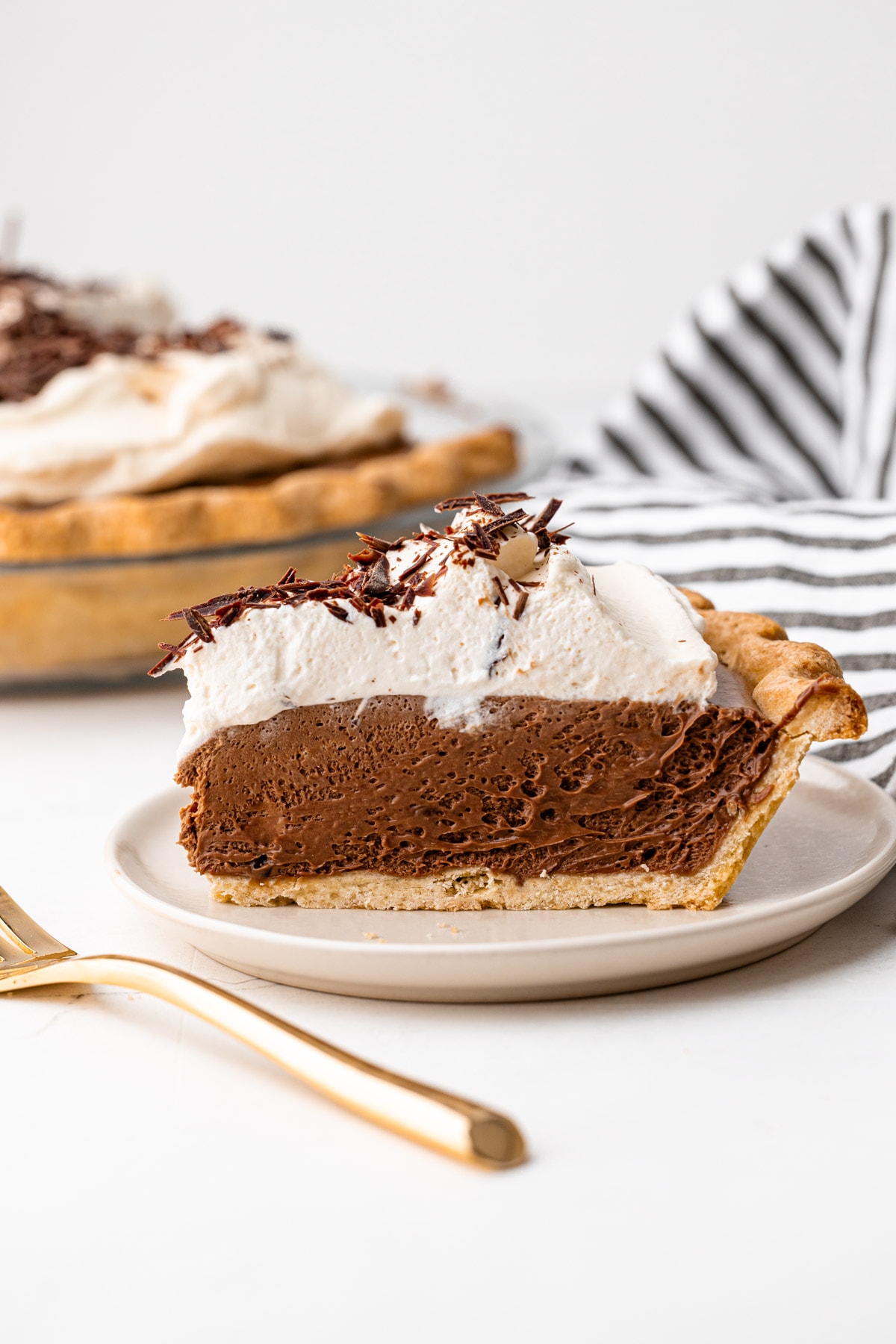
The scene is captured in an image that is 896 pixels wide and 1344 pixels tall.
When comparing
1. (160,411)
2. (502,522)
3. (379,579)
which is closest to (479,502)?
(502,522)

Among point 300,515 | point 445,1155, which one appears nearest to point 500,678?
point 445,1155

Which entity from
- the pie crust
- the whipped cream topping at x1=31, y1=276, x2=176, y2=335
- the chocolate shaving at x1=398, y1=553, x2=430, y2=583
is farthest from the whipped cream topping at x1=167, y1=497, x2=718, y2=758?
the whipped cream topping at x1=31, y1=276, x2=176, y2=335

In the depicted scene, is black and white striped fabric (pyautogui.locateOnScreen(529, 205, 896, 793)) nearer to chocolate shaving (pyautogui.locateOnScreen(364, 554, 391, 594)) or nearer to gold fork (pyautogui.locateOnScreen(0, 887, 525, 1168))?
chocolate shaving (pyautogui.locateOnScreen(364, 554, 391, 594))

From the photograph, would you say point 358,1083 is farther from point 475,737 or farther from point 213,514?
point 213,514

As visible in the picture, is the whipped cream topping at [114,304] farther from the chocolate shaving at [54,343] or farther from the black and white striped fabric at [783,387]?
the black and white striped fabric at [783,387]

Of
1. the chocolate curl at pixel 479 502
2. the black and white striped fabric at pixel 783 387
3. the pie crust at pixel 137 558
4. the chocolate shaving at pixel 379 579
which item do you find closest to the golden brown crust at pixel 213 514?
the pie crust at pixel 137 558

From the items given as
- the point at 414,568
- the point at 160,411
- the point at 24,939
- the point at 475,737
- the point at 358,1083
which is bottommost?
the point at 24,939
